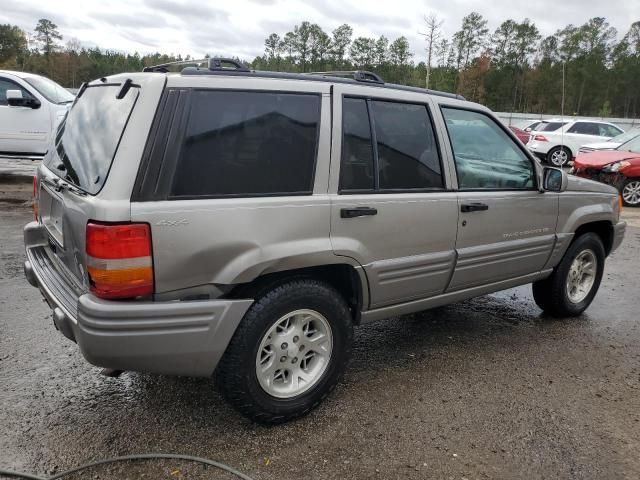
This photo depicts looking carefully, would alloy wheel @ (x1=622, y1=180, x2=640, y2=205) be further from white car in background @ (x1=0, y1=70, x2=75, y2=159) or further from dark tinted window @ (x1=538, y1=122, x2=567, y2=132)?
white car in background @ (x1=0, y1=70, x2=75, y2=159)

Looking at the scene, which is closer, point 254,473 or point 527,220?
point 254,473

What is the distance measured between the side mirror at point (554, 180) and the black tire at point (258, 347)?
204 cm

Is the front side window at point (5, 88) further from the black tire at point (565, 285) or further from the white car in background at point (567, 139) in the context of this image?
the white car in background at point (567, 139)

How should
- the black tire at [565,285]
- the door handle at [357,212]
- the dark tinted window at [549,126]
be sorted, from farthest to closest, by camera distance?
the dark tinted window at [549,126], the black tire at [565,285], the door handle at [357,212]

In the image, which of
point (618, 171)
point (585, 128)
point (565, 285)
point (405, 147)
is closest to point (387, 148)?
point (405, 147)

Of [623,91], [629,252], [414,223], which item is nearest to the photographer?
[414,223]

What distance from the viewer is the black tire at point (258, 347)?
2.55 m

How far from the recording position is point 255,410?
266 cm

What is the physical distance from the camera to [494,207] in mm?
3635

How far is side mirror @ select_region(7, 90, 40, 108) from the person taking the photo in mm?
9148

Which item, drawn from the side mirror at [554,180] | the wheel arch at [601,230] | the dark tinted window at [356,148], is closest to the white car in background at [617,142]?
the wheel arch at [601,230]

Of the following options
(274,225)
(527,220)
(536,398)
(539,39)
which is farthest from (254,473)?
(539,39)

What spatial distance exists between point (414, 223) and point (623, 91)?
65325mm

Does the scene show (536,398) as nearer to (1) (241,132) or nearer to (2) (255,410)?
(2) (255,410)
